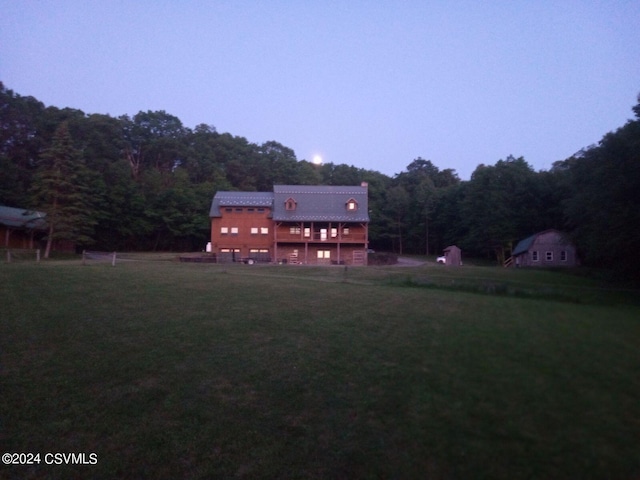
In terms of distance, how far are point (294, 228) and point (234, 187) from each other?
103 feet

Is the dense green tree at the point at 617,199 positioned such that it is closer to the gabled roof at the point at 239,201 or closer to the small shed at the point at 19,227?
the gabled roof at the point at 239,201

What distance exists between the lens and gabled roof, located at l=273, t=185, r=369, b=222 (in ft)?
182

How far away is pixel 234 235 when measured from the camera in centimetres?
5650

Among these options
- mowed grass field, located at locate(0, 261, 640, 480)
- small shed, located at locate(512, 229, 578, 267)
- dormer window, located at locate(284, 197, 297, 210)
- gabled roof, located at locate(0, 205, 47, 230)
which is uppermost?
dormer window, located at locate(284, 197, 297, 210)

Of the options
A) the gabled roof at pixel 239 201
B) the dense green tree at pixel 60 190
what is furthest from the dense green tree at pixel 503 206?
the dense green tree at pixel 60 190

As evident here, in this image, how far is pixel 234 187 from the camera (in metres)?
84.3

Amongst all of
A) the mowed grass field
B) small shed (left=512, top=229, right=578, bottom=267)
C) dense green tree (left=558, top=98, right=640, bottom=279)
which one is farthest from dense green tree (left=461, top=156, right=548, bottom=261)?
the mowed grass field

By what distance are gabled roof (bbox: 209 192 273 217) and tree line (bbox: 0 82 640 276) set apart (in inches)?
507

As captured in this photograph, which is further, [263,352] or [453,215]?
[453,215]

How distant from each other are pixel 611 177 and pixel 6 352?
29.3 meters

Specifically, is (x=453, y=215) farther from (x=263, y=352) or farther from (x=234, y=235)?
(x=263, y=352)

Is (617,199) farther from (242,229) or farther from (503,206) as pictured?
(503,206)

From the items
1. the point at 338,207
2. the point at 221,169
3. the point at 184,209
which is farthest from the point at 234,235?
the point at 221,169

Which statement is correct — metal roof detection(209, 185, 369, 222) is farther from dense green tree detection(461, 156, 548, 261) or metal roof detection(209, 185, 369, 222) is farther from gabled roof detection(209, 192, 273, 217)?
dense green tree detection(461, 156, 548, 261)
